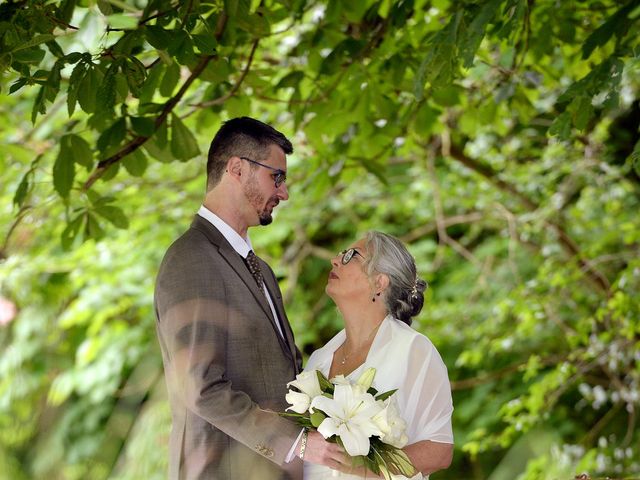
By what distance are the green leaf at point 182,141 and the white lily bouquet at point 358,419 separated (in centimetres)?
120

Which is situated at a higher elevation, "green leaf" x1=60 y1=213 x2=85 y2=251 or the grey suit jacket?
the grey suit jacket

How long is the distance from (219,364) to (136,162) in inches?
47.7

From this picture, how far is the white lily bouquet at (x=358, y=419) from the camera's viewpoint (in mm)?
2607

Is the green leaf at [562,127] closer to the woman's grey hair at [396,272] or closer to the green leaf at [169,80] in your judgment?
the woman's grey hair at [396,272]

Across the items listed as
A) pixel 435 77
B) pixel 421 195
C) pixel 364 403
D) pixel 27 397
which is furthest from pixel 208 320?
pixel 421 195

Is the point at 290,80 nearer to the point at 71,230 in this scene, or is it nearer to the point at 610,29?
the point at 71,230

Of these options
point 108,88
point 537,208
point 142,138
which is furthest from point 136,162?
point 537,208

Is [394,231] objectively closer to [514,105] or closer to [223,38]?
[514,105]

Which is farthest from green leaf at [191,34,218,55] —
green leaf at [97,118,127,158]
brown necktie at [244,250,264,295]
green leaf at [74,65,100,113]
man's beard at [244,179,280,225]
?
green leaf at [97,118,127,158]

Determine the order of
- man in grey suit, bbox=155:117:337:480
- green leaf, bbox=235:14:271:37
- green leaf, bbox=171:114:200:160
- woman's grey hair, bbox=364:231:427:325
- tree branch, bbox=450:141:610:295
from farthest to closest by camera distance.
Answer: tree branch, bbox=450:141:610:295 < green leaf, bbox=171:114:200:160 < green leaf, bbox=235:14:271:37 < woman's grey hair, bbox=364:231:427:325 < man in grey suit, bbox=155:117:337:480

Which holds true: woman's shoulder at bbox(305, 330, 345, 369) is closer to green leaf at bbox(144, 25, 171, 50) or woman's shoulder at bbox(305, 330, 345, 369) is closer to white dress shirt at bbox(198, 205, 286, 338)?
white dress shirt at bbox(198, 205, 286, 338)

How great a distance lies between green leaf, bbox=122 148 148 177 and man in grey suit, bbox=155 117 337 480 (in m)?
0.65

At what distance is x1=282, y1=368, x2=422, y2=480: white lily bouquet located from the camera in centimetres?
261

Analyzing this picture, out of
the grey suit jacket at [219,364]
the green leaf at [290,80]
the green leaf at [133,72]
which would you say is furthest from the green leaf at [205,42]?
the green leaf at [290,80]
